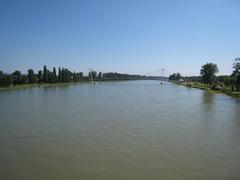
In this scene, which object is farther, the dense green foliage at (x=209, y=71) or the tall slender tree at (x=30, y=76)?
the tall slender tree at (x=30, y=76)

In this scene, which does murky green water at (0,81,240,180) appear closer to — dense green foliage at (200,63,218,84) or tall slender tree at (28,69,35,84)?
dense green foliage at (200,63,218,84)

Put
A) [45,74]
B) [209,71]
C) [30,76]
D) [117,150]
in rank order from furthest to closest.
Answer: [45,74] → [30,76] → [209,71] → [117,150]

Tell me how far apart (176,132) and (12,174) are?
9286 millimetres

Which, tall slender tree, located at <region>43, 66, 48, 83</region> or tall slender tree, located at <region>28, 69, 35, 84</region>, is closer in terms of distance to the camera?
tall slender tree, located at <region>28, 69, 35, 84</region>

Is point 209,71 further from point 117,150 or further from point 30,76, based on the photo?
point 117,150

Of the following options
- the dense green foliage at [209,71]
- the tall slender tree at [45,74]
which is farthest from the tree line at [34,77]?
the dense green foliage at [209,71]

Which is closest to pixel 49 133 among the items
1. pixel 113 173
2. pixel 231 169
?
pixel 113 173

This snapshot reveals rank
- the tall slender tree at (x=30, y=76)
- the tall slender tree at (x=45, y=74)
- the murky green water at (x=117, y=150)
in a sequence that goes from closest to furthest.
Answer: the murky green water at (x=117, y=150), the tall slender tree at (x=30, y=76), the tall slender tree at (x=45, y=74)

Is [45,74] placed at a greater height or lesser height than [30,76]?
Result: greater

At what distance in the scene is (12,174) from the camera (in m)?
8.49

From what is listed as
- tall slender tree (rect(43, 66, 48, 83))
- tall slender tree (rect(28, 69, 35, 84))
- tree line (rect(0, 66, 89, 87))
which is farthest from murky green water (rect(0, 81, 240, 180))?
tall slender tree (rect(43, 66, 48, 83))

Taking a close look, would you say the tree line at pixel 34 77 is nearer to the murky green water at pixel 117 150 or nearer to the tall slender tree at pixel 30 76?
the tall slender tree at pixel 30 76

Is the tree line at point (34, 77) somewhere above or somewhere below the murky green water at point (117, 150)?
above

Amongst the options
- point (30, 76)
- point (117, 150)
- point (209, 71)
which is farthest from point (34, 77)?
→ point (117, 150)
